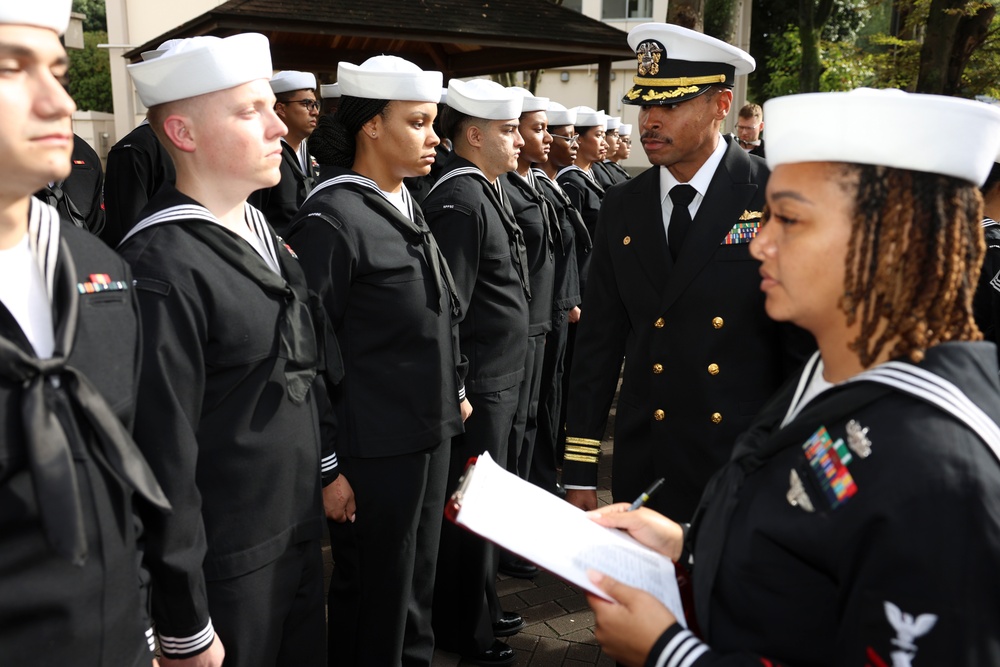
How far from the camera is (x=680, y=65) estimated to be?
10.3 ft

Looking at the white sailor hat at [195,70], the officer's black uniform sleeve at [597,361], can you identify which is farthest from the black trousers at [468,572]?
the white sailor hat at [195,70]

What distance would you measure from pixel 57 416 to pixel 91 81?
1478 inches

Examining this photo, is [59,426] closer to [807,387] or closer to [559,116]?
[807,387]

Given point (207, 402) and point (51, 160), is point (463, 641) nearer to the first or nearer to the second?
point (207, 402)

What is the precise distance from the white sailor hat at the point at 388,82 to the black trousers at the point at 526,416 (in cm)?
158

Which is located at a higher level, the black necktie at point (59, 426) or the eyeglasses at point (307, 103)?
the eyeglasses at point (307, 103)

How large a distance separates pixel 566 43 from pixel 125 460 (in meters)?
9.45

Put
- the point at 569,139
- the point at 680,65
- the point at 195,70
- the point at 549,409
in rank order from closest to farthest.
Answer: the point at 195,70 → the point at 680,65 → the point at 549,409 → the point at 569,139

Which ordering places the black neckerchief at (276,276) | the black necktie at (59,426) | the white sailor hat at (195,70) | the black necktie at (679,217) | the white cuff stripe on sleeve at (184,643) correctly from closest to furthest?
the black necktie at (59,426), the white cuff stripe on sleeve at (184,643), the black neckerchief at (276,276), the white sailor hat at (195,70), the black necktie at (679,217)

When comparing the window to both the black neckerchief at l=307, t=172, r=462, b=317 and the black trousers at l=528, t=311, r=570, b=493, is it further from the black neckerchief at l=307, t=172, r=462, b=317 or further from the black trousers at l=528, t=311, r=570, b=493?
the black neckerchief at l=307, t=172, r=462, b=317

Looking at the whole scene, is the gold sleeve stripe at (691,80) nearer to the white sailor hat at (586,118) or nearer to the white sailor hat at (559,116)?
the white sailor hat at (559,116)

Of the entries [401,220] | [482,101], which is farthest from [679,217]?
[482,101]

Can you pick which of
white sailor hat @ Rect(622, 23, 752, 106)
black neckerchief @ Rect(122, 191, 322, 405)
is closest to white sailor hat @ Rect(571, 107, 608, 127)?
white sailor hat @ Rect(622, 23, 752, 106)

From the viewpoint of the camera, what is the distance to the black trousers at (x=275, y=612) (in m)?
2.43
